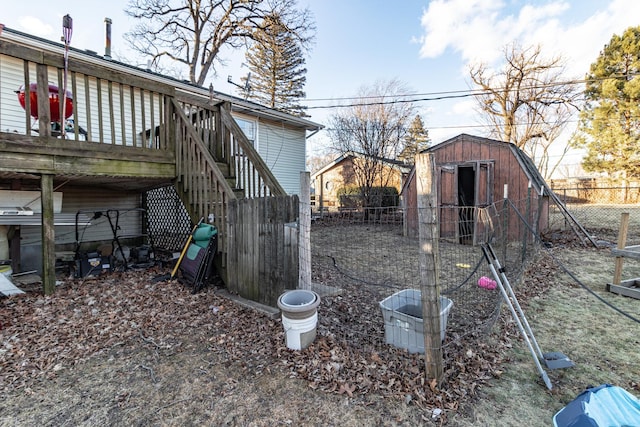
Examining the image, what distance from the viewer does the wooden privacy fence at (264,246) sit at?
341cm

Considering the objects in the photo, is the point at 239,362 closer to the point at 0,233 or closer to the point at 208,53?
the point at 0,233

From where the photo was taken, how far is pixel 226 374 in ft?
8.16

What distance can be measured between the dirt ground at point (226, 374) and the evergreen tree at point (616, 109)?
21.1 meters

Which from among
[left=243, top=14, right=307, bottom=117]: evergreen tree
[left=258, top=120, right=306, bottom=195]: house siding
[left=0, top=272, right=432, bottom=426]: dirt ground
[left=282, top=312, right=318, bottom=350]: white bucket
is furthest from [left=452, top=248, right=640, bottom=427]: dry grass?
[left=243, top=14, right=307, bottom=117]: evergreen tree

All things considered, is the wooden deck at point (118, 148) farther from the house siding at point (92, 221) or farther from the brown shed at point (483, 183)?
the brown shed at point (483, 183)

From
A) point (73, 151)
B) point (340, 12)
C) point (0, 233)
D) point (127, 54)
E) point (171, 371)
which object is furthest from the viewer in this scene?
point (127, 54)

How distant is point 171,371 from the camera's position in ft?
8.27

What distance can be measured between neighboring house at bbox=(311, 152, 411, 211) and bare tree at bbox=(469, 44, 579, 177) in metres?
7.64

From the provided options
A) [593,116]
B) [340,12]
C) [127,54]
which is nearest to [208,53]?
[127,54]

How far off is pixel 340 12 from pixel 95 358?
13.9m

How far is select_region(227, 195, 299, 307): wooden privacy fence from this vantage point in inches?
134

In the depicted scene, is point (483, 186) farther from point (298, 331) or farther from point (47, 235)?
point (47, 235)

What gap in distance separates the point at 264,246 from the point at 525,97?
23341 mm

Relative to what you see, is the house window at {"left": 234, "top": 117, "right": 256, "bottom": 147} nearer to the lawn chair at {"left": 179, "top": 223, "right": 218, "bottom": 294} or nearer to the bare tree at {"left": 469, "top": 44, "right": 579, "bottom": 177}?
the lawn chair at {"left": 179, "top": 223, "right": 218, "bottom": 294}
